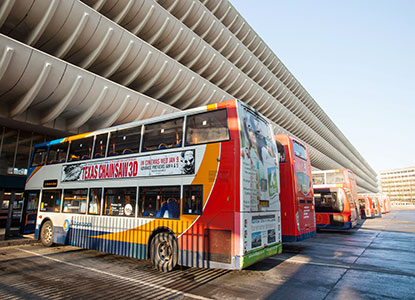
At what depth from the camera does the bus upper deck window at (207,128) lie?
6398 mm

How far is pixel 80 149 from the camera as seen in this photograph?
9.71 metres

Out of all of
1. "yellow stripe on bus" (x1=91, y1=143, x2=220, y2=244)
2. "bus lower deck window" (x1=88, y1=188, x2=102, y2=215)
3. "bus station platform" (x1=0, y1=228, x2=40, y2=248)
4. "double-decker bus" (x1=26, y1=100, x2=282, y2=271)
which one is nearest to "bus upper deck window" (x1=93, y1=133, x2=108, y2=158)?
"double-decker bus" (x1=26, y1=100, x2=282, y2=271)

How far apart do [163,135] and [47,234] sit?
6.95 meters

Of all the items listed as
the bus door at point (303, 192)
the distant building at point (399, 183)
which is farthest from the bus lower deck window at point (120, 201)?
the distant building at point (399, 183)

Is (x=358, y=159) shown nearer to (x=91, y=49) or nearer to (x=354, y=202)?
(x=354, y=202)

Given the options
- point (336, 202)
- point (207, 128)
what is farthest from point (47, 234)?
point (336, 202)

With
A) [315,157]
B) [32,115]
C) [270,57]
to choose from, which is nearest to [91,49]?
[32,115]

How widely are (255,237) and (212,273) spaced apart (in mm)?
1578

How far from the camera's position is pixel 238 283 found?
5941 mm

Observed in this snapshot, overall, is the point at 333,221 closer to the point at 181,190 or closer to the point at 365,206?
the point at 181,190

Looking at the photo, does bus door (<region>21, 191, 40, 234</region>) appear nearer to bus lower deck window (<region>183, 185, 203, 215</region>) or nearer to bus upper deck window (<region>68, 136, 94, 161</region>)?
bus upper deck window (<region>68, 136, 94, 161</region>)

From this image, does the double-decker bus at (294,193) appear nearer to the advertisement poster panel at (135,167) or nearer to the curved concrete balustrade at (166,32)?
the advertisement poster panel at (135,167)

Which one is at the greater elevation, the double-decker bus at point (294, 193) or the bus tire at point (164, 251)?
the double-decker bus at point (294, 193)

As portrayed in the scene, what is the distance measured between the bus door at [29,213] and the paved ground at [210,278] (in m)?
2.25
